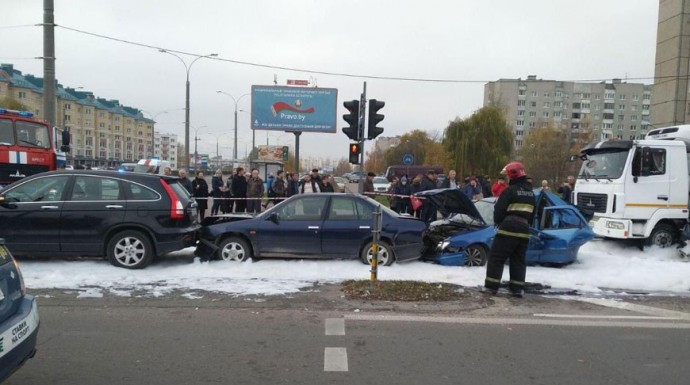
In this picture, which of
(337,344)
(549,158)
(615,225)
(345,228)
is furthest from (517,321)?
(549,158)

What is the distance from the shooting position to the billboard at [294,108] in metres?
28.2

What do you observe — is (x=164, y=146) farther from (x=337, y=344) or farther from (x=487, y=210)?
(x=337, y=344)

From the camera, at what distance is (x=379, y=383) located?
4012 mm

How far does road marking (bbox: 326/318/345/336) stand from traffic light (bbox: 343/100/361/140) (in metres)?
6.07

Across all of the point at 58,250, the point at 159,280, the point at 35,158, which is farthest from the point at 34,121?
the point at 159,280

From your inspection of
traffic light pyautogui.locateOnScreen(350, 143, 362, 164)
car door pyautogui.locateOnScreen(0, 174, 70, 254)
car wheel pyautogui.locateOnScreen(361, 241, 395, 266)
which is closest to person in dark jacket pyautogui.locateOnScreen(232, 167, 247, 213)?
traffic light pyautogui.locateOnScreen(350, 143, 362, 164)

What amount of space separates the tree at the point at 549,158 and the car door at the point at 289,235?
143 feet

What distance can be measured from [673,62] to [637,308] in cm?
4696

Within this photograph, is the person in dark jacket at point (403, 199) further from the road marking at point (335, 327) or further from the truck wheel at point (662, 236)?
the road marking at point (335, 327)

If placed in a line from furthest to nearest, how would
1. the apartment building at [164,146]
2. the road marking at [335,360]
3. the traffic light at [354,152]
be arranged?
the apartment building at [164,146]
the traffic light at [354,152]
the road marking at [335,360]

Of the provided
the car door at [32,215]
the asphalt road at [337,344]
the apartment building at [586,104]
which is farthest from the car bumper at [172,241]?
the apartment building at [586,104]

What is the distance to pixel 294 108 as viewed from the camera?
28.4m

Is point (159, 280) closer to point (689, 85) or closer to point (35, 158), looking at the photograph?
point (35, 158)

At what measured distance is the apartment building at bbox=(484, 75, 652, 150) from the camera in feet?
329
